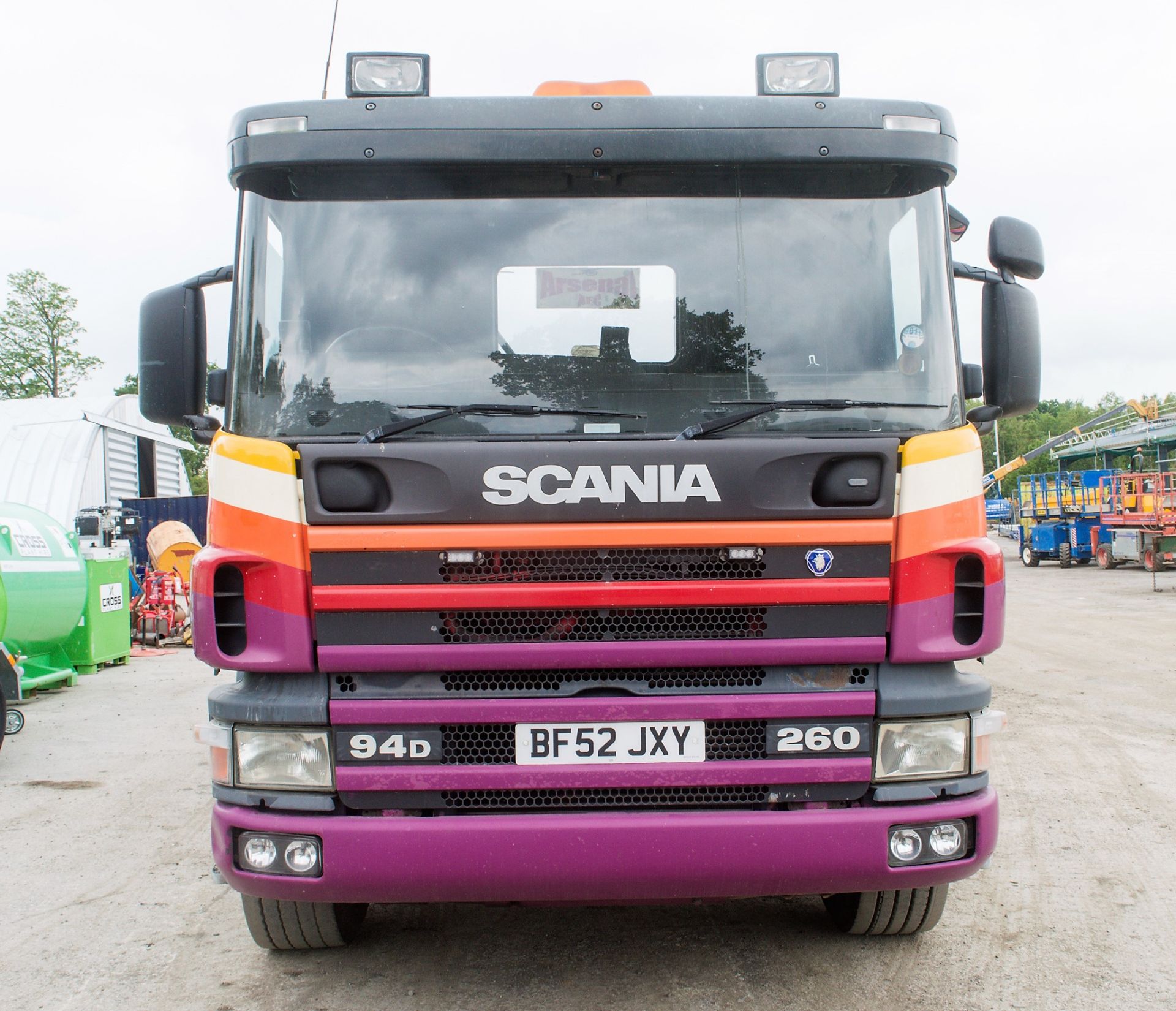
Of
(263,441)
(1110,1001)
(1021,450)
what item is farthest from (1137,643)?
(1021,450)

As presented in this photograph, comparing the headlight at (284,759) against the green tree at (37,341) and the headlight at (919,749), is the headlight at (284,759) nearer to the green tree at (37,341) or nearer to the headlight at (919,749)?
the headlight at (919,749)

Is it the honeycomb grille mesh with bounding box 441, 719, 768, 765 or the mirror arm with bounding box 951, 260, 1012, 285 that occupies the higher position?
the mirror arm with bounding box 951, 260, 1012, 285

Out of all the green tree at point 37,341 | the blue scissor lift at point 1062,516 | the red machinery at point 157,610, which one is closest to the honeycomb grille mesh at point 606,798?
the red machinery at point 157,610

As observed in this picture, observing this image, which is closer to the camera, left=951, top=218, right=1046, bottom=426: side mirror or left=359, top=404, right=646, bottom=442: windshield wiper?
left=359, top=404, right=646, bottom=442: windshield wiper

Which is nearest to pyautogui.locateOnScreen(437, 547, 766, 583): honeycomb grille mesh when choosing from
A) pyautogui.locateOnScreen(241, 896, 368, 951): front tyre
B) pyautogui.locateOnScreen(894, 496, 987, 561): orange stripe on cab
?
pyautogui.locateOnScreen(894, 496, 987, 561): orange stripe on cab

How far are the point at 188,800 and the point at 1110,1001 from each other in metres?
4.87

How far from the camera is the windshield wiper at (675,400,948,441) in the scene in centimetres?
301

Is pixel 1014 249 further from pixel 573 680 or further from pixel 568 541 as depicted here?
pixel 573 680

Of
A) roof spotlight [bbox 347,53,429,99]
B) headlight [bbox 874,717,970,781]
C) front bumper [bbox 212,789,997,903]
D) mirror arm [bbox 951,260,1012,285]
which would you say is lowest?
front bumper [bbox 212,789,997,903]

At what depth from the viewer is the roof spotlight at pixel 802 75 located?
11.4 feet

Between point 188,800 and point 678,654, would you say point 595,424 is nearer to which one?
point 678,654

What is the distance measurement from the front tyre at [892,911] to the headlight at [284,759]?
6.04ft

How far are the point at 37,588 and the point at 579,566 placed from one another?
8.21 metres

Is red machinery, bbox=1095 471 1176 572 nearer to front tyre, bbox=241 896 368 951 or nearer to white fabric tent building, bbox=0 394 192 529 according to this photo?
white fabric tent building, bbox=0 394 192 529
